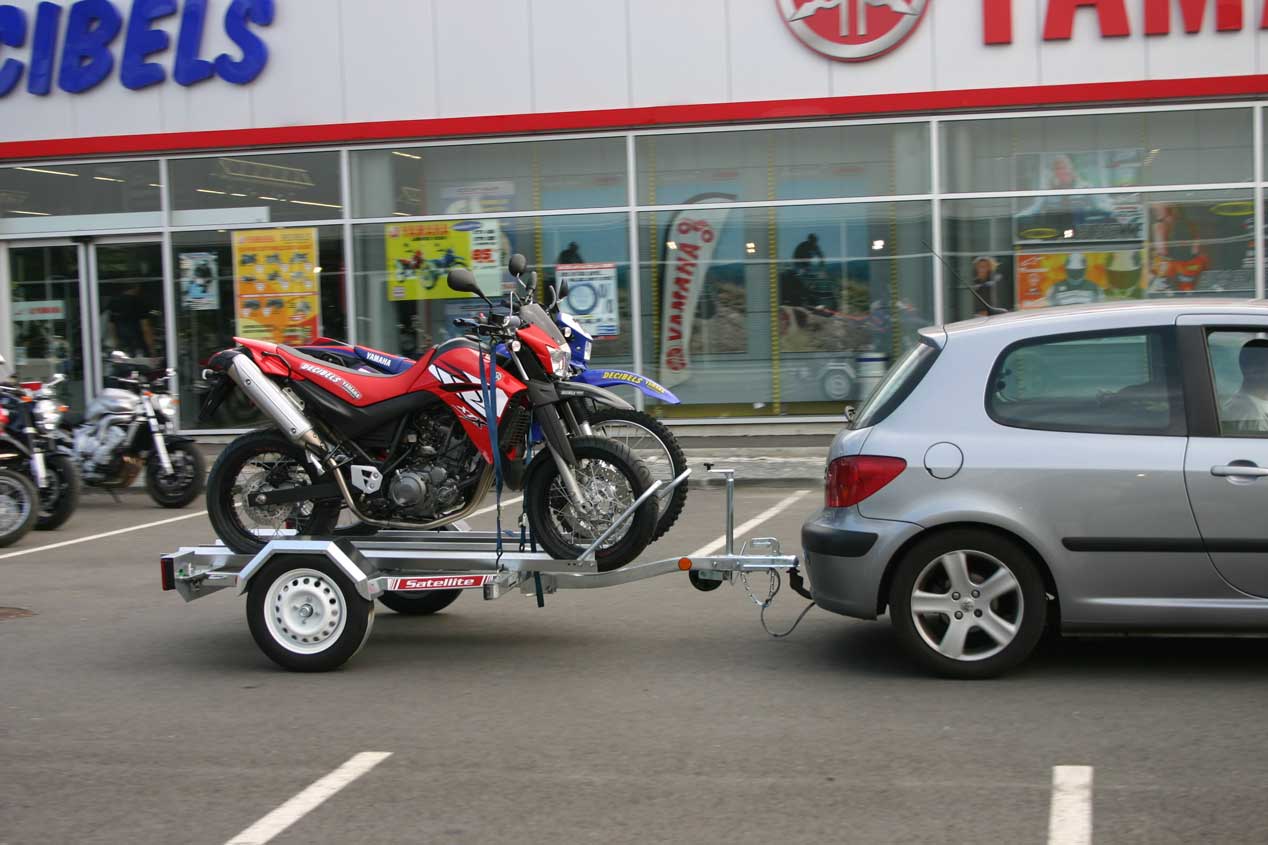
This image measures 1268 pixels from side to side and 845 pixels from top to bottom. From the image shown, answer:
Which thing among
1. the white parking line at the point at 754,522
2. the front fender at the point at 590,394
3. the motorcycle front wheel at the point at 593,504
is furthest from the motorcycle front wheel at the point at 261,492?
the white parking line at the point at 754,522

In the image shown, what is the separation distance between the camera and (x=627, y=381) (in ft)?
24.7

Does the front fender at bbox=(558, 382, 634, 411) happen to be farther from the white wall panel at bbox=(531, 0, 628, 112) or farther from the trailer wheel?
the white wall panel at bbox=(531, 0, 628, 112)

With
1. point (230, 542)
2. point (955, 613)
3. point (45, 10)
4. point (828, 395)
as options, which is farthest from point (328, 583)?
point (45, 10)

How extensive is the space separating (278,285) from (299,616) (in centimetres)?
1138

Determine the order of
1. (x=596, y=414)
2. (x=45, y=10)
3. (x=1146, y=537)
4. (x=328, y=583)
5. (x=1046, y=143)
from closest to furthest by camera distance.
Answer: (x=1146, y=537), (x=328, y=583), (x=596, y=414), (x=1046, y=143), (x=45, y=10)

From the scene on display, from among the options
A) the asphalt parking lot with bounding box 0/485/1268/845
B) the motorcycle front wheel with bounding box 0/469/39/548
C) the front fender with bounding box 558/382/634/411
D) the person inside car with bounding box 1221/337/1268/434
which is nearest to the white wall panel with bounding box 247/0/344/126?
the motorcycle front wheel with bounding box 0/469/39/548

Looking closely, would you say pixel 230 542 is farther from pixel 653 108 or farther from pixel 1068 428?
pixel 653 108

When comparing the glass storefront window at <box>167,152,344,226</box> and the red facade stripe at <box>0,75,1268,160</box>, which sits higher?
the red facade stripe at <box>0,75,1268,160</box>

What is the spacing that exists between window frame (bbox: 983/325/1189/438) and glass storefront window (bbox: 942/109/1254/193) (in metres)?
10.3

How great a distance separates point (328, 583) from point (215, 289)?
11.9m

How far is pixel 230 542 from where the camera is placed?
23.1 feet

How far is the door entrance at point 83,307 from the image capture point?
1755cm

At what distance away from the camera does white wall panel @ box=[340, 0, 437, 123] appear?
16.2 metres

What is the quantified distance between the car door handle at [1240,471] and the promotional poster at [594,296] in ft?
36.6
